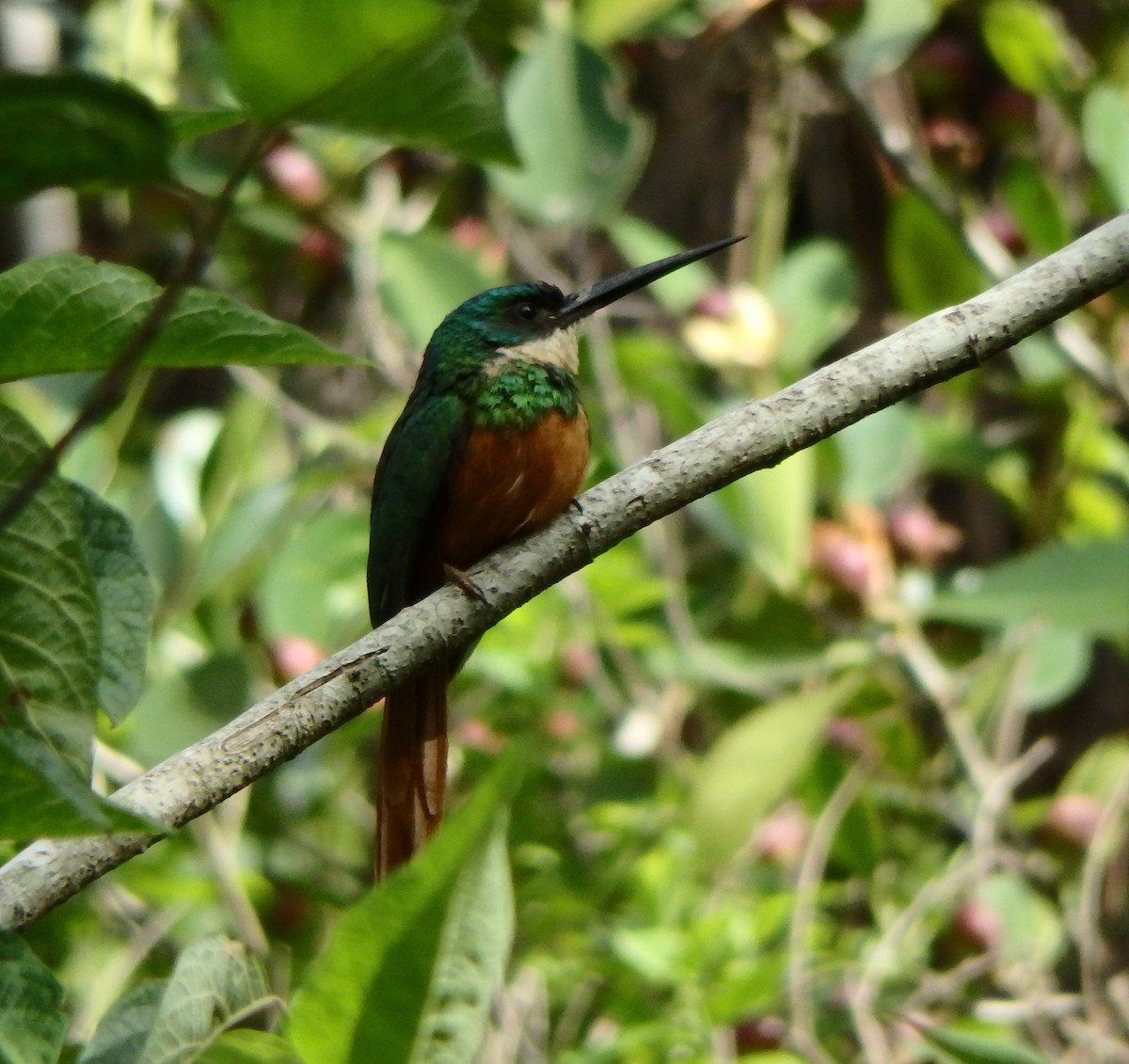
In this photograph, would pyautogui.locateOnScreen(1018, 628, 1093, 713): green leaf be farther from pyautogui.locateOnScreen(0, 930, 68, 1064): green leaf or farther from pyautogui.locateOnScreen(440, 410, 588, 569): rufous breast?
pyautogui.locateOnScreen(0, 930, 68, 1064): green leaf

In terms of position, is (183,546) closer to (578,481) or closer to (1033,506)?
(578,481)

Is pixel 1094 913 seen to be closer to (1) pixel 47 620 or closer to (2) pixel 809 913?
(2) pixel 809 913

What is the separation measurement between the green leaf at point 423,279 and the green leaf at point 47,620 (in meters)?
1.75

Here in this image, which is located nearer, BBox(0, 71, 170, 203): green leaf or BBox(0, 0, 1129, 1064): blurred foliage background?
BBox(0, 71, 170, 203): green leaf

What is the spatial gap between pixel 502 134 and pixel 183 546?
182 centimetres

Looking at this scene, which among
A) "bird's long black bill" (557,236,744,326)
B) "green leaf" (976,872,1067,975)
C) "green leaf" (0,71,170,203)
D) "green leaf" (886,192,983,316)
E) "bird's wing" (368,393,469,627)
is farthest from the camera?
"green leaf" (886,192,983,316)

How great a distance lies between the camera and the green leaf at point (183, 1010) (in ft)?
2.53

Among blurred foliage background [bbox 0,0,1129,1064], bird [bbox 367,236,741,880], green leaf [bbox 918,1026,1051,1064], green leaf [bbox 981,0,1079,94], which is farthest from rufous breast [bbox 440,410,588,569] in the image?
green leaf [bbox 981,0,1079,94]

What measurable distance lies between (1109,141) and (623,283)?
0.95 metres

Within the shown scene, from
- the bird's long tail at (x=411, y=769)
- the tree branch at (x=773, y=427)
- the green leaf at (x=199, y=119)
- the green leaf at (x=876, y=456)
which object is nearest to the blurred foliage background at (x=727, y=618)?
the green leaf at (x=876, y=456)

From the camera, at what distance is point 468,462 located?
6.47 ft

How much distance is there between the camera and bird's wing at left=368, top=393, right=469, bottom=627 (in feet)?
6.45

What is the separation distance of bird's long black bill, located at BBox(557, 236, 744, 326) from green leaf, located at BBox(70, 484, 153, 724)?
2.67 ft

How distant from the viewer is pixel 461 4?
2.02ft
